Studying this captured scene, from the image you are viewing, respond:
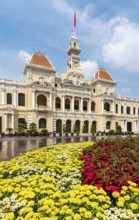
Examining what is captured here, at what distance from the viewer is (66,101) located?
4197 centimetres

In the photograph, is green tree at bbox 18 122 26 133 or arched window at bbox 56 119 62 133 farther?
arched window at bbox 56 119 62 133

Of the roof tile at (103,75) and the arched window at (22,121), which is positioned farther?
the roof tile at (103,75)

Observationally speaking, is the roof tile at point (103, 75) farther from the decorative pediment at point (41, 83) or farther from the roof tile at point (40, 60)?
the decorative pediment at point (41, 83)

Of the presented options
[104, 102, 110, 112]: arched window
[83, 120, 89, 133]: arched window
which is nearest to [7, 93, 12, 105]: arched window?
[83, 120, 89, 133]: arched window

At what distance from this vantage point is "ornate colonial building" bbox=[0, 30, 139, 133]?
3341cm

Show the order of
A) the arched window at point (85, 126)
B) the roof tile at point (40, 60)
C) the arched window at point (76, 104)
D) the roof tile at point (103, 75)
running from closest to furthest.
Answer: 1. the roof tile at point (40, 60)
2. the arched window at point (85, 126)
3. the arched window at point (76, 104)
4. the roof tile at point (103, 75)

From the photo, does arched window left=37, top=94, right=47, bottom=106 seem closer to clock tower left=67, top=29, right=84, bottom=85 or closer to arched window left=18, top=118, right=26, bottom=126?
arched window left=18, top=118, right=26, bottom=126

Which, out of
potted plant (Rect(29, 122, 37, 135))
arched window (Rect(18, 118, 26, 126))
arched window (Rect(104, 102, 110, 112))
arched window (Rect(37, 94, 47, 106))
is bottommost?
potted plant (Rect(29, 122, 37, 135))

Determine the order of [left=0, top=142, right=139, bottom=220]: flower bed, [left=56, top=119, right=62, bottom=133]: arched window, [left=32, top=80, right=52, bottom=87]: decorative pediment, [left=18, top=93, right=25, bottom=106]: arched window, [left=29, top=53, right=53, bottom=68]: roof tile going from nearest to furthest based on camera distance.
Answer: [left=0, top=142, right=139, bottom=220]: flower bed, [left=18, top=93, right=25, bottom=106]: arched window, [left=32, top=80, right=52, bottom=87]: decorative pediment, [left=29, top=53, right=53, bottom=68]: roof tile, [left=56, top=119, right=62, bottom=133]: arched window

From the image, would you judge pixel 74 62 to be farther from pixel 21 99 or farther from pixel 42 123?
pixel 42 123

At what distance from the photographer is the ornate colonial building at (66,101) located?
33406 millimetres

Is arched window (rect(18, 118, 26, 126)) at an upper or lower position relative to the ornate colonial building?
lower

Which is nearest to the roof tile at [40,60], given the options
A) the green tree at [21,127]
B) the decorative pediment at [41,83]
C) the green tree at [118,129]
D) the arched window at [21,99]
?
the decorative pediment at [41,83]

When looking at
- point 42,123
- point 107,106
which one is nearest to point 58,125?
point 42,123
